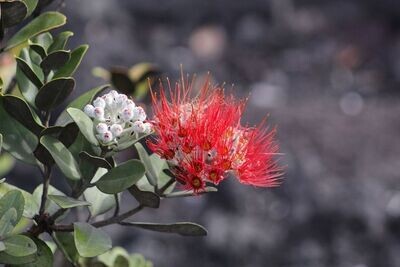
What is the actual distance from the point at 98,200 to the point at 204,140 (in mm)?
199

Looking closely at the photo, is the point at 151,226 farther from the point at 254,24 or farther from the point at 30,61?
the point at 254,24

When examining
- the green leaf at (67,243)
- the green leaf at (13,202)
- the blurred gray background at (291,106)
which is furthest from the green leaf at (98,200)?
the blurred gray background at (291,106)

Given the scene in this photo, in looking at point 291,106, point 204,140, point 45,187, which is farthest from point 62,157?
point 291,106

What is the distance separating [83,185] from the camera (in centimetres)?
95

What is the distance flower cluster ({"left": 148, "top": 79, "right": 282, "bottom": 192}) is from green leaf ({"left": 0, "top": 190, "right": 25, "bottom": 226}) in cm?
15

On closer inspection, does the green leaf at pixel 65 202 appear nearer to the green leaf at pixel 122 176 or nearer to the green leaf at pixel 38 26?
the green leaf at pixel 122 176

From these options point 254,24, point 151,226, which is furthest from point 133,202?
point 254,24

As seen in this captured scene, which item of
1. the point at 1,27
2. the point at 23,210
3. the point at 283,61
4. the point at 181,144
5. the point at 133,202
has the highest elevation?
the point at 283,61

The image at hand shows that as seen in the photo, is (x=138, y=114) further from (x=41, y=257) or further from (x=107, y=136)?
(x=41, y=257)

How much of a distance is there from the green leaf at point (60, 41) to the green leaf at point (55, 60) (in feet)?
0.16

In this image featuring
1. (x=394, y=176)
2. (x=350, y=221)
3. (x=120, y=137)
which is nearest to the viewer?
(x=120, y=137)

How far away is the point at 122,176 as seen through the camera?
3.02 ft

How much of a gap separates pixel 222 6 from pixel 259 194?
16.2ft

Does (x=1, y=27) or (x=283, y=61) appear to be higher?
(x=283, y=61)
